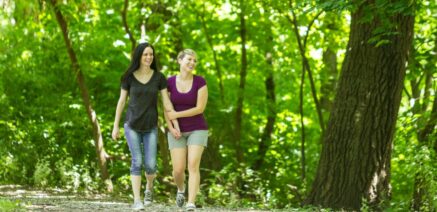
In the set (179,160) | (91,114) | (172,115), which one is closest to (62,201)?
(179,160)

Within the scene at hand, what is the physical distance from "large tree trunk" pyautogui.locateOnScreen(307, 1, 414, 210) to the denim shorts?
2.76 metres

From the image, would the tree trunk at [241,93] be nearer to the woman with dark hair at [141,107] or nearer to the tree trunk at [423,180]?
the tree trunk at [423,180]

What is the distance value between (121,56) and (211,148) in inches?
131

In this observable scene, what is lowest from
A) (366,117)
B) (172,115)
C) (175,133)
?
(175,133)

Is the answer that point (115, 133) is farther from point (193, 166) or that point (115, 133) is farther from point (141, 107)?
point (193, 166)

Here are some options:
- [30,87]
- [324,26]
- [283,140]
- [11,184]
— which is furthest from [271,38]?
[11,184]

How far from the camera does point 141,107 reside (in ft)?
27.5

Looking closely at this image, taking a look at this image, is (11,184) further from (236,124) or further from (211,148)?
(236,124)

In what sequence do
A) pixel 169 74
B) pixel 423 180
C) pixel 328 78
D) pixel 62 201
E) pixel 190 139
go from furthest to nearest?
pixel 328 78, pixel 169 74, pixel 423 180, pixel 62 201, pixel 190 139

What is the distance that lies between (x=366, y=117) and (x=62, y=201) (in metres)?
4.40

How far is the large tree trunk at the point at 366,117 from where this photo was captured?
10.4 metres

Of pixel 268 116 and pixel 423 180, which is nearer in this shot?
pixel 423 180

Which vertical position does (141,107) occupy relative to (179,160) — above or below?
above

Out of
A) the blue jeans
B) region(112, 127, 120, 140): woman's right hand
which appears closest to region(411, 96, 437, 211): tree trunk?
the blue jeans
